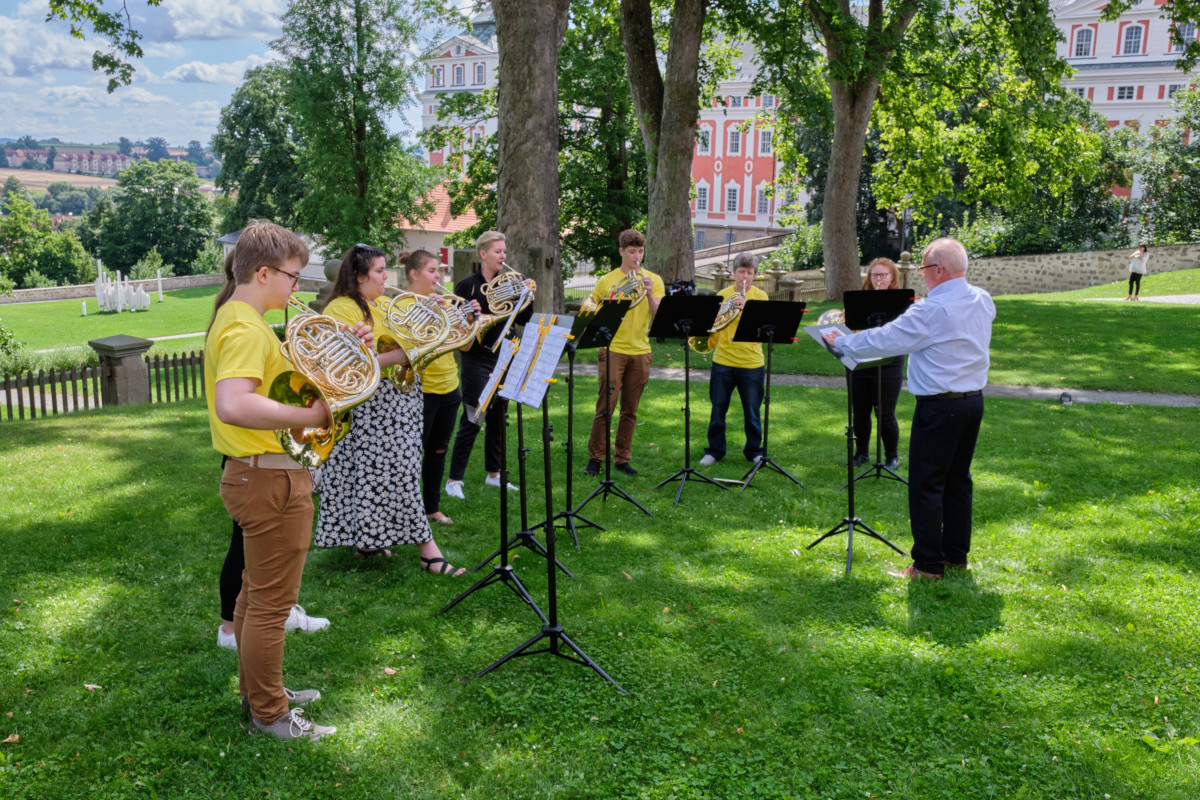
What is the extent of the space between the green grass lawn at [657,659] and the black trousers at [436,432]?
542 mm

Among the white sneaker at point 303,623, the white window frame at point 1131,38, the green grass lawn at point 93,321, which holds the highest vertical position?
the white window frame at point 1131,38

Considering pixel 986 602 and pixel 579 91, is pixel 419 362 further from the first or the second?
pixel 579 91

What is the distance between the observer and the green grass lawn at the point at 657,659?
416 centimetres

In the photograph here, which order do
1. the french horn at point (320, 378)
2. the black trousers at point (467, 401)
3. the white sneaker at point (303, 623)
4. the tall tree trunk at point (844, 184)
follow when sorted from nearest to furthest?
the french horn at point (320, 378)
the white sneaker at point (303, 623)
the black trousers at point (467, 401)
the tall tree trunk at point (844, 184)

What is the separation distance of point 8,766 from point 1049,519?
7.62 meters

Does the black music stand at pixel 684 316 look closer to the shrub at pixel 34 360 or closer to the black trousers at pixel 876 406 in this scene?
the black trousers at pixel 876 406

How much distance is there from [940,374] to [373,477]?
158 inches

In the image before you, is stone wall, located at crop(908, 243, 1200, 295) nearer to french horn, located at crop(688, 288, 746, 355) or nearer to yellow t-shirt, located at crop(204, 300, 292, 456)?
french horn, located at crop(688, 288, 746, 355)

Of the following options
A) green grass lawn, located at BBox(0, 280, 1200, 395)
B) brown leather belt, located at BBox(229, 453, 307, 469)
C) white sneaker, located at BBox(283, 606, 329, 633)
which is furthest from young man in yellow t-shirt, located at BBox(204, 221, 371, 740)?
green grass lawn, located at BBox(0, 280, 1200, 395)

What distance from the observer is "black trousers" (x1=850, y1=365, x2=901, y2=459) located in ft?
29.6

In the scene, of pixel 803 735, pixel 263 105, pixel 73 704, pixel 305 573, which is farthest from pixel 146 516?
pixel 263 105

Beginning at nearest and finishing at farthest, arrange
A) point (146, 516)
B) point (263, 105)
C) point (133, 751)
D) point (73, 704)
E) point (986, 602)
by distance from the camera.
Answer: point (133, 751) < point (73, 704) < point (986, 602) < point (146, 516) < point (263, 105)

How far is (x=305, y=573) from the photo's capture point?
6.39m

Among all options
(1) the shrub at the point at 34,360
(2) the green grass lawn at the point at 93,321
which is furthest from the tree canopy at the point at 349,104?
(1) the shrub at the point at 34,360
